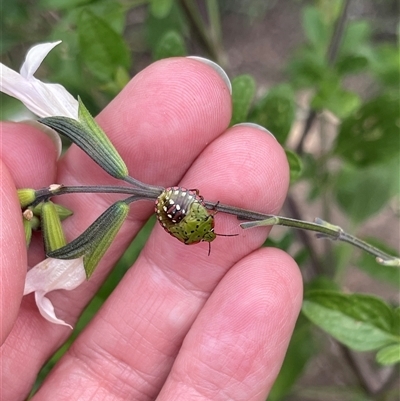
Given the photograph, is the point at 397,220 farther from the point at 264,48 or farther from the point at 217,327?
the point at 217,327

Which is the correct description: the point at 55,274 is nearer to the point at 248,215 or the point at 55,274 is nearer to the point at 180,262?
the point at 180,262

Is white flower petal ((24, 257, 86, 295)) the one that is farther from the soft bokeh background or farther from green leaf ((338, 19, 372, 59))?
green leaf ((338, 19, 372, 59))

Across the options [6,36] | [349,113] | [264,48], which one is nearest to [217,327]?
[349,113]

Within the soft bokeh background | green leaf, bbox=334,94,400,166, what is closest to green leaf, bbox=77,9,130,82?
the soft bokeh background

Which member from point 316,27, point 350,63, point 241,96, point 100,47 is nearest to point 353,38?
point 316,27

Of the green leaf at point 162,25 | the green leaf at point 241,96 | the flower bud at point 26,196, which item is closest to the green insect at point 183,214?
the flower bud at point 26,196
